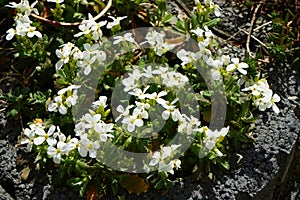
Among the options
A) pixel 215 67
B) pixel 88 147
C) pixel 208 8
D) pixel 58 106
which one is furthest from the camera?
pixel 208 8

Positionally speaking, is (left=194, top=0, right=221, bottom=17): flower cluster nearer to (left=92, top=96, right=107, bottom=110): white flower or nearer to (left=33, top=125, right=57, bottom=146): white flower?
(left=92, top=96, right=107, bottom=110): white flower

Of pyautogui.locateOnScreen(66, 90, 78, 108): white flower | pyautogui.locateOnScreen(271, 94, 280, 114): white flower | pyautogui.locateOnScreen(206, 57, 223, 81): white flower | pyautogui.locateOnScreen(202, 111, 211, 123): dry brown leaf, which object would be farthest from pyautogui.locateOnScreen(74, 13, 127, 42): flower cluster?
pyautogui.locateOnScreen(271, 94, 280, 114): white flower

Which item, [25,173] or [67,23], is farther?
[67,23]

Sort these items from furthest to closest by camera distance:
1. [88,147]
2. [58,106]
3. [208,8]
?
[208,8], [58,106], [88,147]

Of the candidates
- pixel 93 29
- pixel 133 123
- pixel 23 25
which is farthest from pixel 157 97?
pixel 23 25

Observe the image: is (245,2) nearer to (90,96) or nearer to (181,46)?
(181,46)

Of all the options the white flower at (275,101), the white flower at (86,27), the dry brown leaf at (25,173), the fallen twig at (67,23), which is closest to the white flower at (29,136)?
A: the dry brown leaf at (25,173)

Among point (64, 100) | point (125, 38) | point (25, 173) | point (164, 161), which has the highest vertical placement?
point (125, 38)

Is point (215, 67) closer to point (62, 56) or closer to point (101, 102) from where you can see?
point (101, 102)
